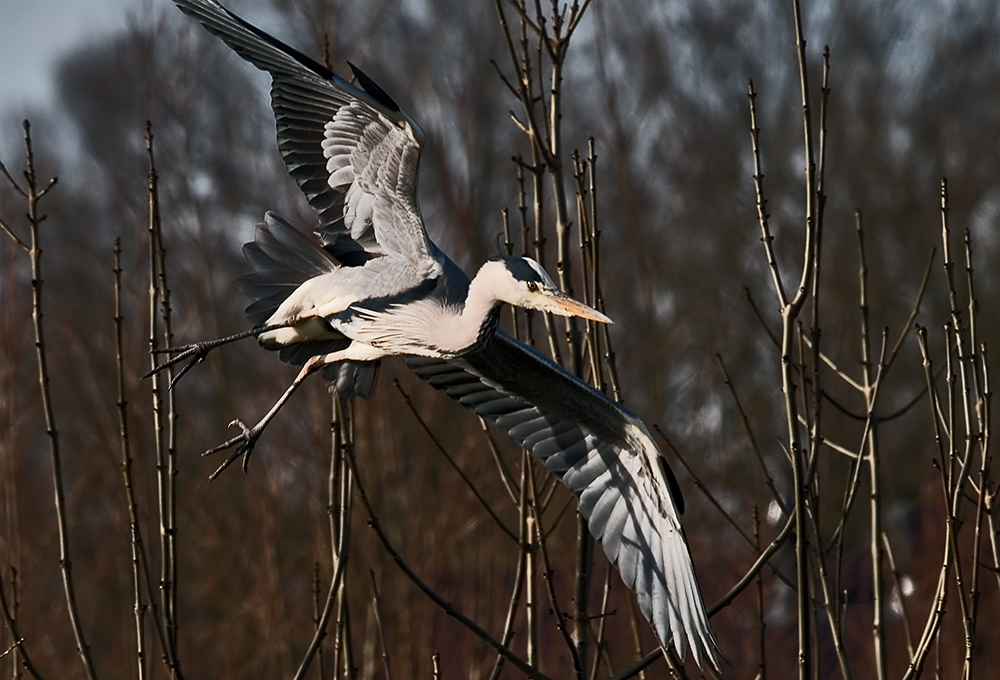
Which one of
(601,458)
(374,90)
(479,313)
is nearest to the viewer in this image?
(479,313)

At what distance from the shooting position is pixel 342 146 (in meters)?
4.02

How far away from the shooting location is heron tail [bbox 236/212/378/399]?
4145mm

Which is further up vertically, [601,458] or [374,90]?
[374,90]

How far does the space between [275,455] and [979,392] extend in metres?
5.14

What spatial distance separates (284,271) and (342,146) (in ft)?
1.39

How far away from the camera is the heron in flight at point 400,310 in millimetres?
3680

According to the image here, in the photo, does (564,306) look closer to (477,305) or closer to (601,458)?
(477,305)

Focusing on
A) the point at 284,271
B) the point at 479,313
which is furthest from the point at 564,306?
the point at 284,271

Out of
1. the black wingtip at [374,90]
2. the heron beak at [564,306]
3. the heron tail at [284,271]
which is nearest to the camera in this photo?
the heron beak at [564,306]

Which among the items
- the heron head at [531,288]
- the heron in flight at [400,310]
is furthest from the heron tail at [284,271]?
the heron head at [531,288]

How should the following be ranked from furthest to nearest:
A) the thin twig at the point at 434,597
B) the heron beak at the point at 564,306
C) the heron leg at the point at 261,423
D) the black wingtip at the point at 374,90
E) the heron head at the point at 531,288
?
1. the heron leg at the point at 261,423
2. the black wingtip at the point at 374,90
3. the heron head at the point at 531,288
4. the heron beak at the point at 564,306
5. the thin twig at the point at 434,597

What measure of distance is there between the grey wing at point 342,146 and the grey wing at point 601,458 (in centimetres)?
47

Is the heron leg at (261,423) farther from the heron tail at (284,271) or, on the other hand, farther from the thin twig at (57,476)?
the thin twig at (57,476)

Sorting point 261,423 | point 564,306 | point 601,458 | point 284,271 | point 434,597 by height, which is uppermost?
point 284,271
